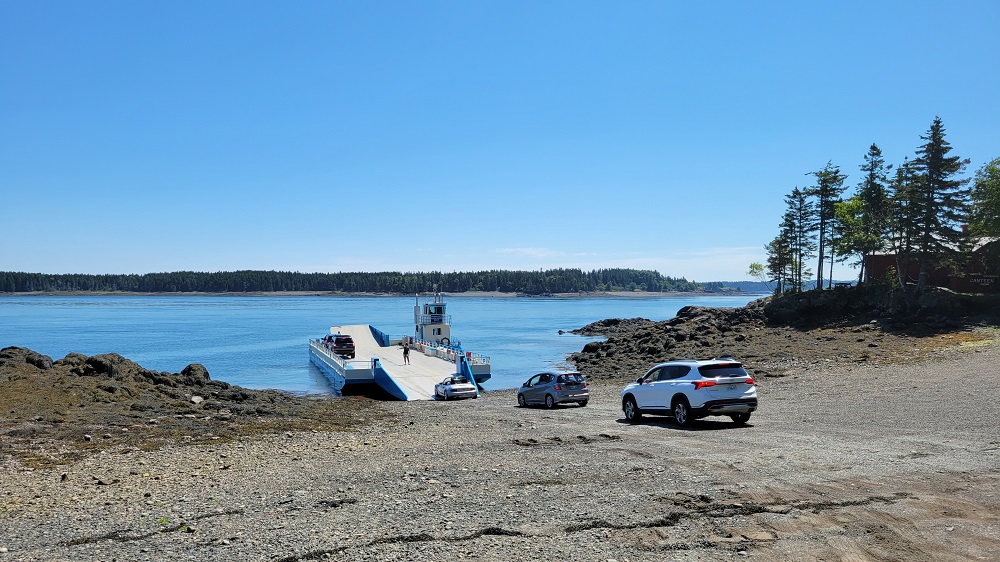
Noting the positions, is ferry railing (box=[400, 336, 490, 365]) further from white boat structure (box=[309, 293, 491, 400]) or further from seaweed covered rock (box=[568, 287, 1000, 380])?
seaweed covered rock (box=[568, 287, 1000, 380])

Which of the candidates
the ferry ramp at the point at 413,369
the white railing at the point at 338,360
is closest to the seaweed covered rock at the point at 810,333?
the ferry ramp at the point at 413,369

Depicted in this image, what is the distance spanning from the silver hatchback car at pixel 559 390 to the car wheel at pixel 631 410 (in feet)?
17.9

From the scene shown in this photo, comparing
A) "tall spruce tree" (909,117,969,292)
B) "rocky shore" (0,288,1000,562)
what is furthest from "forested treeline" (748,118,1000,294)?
"rocky shore" (0,288,1000,562)

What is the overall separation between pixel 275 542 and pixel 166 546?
1304mm

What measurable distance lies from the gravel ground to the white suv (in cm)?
52

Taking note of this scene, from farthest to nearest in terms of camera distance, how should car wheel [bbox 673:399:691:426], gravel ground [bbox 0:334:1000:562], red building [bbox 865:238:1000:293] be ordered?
red building [bbox 865:238:1000:293] → car wheel [bbox 673:399:691:426] → gravel ground [bbox 0:334:1000:562]

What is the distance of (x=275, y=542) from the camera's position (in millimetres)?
8250

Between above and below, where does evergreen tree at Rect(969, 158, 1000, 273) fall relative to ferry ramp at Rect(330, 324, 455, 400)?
above

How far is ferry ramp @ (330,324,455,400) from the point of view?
117 ft

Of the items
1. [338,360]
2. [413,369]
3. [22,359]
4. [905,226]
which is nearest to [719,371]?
[22,359]

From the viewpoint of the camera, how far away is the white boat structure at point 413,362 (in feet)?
122

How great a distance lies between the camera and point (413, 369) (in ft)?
140

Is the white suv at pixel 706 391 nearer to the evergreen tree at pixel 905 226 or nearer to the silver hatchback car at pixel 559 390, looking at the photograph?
the silver hatchback car at pixel 559 390

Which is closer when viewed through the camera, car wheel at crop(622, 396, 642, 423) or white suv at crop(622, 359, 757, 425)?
white suv at crop(622, 359, 757, 425)
